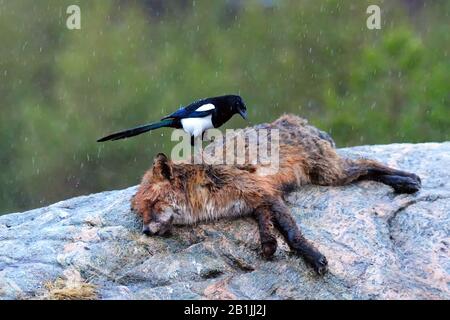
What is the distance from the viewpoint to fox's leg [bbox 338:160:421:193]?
714cm

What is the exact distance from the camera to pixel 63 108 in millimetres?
22891

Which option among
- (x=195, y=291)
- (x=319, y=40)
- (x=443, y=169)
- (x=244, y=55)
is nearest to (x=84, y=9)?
(x=244, y=55)

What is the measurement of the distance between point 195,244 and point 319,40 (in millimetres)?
15918

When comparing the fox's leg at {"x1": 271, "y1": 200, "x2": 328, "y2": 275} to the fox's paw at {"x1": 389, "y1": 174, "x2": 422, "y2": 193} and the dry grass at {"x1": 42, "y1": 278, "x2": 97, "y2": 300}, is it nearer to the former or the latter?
the fox's paw at {"x1": 389, "y1": 174, "x2": 422, "y2": 193}

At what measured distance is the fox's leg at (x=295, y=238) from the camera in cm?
593

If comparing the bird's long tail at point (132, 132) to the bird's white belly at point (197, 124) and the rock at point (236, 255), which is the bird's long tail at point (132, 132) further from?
the rock at point (236, 255)

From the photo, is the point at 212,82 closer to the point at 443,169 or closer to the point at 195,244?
the point at 443,169

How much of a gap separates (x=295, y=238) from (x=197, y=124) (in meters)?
1.53

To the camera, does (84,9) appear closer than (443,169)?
No

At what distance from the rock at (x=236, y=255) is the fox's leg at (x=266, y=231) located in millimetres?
66

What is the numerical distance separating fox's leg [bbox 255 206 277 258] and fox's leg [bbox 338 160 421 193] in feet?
3.60

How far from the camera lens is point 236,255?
6.09 meters
